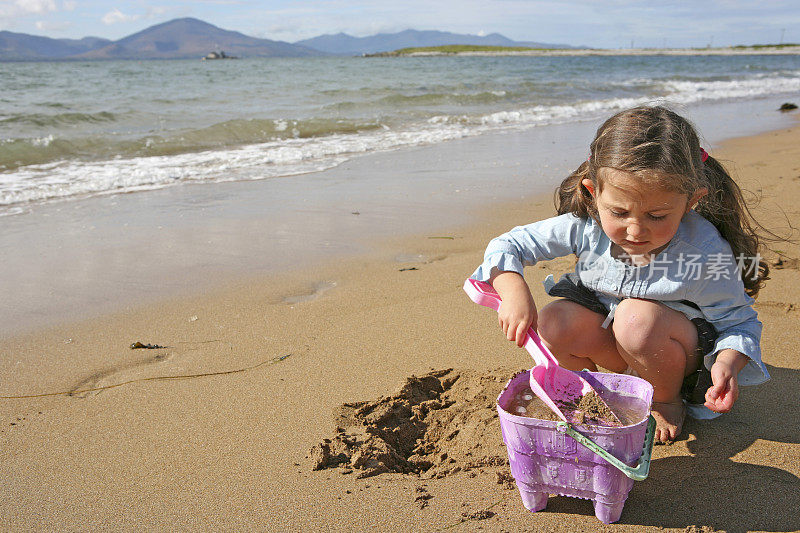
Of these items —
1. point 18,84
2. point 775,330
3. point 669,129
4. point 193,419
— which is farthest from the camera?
point 18,84

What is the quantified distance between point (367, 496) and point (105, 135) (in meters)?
8.65

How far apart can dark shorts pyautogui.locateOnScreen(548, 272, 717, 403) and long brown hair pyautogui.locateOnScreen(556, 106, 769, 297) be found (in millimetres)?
243

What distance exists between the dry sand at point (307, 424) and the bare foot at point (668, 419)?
0.05m

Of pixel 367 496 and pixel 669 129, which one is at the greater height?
pixel 669 129

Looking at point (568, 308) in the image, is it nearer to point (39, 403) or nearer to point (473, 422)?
point (473, 422)

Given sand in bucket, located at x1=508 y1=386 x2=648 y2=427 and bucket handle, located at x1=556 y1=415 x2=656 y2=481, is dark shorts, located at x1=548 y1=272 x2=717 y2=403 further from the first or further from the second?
bucket handle, located at x1=556 y1=415 x2=656 y2=481

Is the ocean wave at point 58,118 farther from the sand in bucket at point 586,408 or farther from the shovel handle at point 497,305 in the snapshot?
the sand in bucket at point 586,408

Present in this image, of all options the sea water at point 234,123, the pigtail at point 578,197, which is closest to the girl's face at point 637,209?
the pigtail at point 578,197

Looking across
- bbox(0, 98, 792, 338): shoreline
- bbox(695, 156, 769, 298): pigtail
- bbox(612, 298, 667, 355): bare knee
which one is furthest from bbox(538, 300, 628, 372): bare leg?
bbox(0, 98, 792, 338): shoreline

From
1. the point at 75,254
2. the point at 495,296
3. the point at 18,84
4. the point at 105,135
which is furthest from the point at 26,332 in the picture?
the point at 18,84

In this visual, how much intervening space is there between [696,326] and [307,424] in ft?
4.34

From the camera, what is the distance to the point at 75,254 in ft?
13.2

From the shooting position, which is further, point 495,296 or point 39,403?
point 39,403

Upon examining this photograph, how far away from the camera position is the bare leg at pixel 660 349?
6.31 feet
